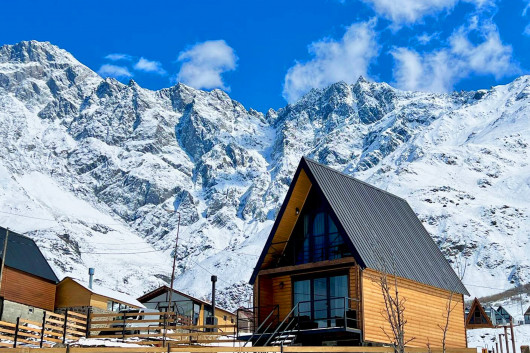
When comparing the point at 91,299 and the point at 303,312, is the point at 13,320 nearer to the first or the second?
the point at 91,299

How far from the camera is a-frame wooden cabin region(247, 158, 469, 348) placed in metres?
30.9

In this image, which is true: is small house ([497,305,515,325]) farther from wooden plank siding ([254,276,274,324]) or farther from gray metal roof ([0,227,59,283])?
wooden plank siding ([254,276,274,324])

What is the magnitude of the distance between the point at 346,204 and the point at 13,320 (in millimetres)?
28908

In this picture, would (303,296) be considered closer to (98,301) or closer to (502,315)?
(98,301)

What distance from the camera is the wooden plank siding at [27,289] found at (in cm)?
5106

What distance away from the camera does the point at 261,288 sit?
114ft

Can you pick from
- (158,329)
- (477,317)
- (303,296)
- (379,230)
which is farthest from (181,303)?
(477,317)

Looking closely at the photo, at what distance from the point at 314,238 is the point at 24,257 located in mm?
29074

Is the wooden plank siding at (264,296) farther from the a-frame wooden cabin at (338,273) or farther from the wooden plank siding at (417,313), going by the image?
the wooden plank siding at (417,313)

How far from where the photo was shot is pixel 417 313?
33.3m

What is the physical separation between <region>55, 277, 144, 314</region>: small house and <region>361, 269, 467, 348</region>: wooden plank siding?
29184mm

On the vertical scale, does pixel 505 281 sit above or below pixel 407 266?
above

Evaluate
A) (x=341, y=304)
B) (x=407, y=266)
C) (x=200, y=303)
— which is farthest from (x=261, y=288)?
(x=200, y=303)

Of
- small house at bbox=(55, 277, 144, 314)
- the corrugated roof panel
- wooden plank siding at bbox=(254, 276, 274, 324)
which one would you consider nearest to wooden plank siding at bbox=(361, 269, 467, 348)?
the corrugated roof panel
